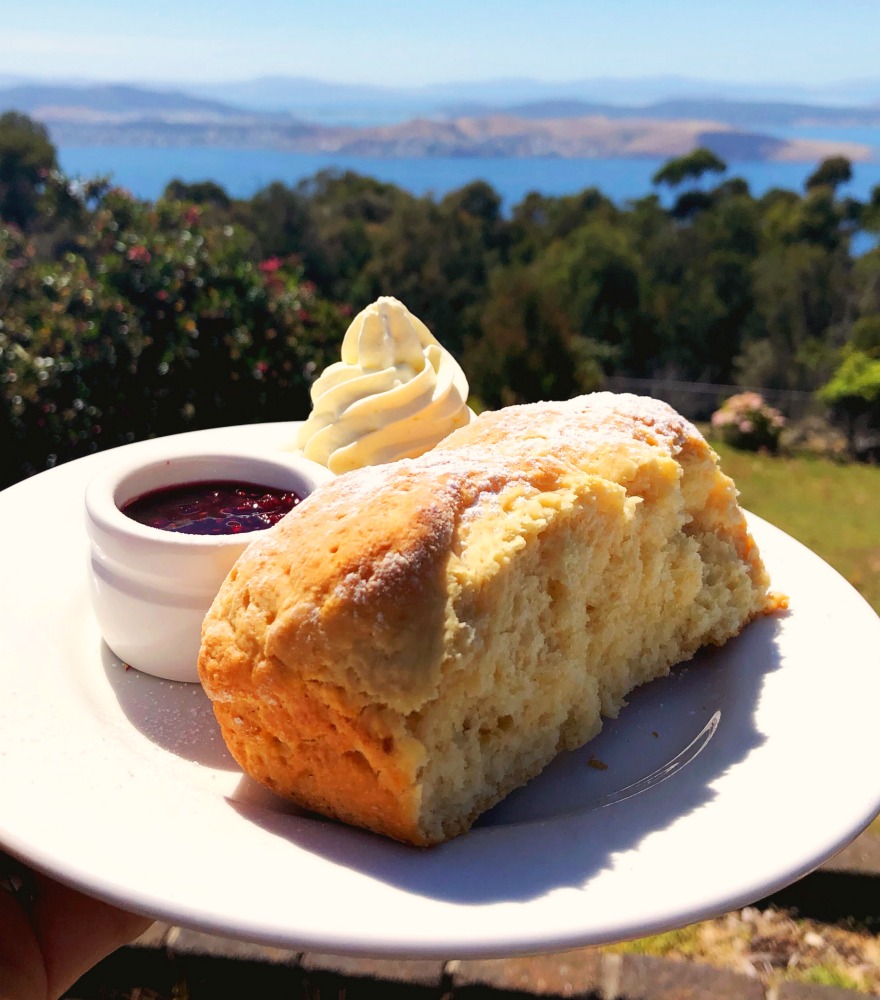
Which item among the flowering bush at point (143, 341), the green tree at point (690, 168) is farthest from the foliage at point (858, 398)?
the flowering bush at point (143, 341)

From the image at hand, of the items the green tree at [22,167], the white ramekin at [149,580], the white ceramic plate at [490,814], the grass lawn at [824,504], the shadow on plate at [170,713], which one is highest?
the green tree at [22,167]

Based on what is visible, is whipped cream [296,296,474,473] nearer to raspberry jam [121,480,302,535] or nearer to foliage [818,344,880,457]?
raspberry jam [121,480,302,535]

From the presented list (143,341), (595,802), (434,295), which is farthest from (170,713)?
(434,295)

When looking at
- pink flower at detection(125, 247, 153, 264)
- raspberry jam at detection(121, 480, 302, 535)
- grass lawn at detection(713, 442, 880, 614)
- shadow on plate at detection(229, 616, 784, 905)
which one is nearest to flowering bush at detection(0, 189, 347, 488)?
pink flower at detection(125, 247, 153, 264)

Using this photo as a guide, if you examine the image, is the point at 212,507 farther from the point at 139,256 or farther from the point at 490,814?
the point at 139,256

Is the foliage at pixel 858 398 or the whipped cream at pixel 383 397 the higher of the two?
the whipped cream at pixel 383 397

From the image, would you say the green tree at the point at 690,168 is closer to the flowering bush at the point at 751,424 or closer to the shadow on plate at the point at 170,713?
the flowering bush at the point at 751,424
